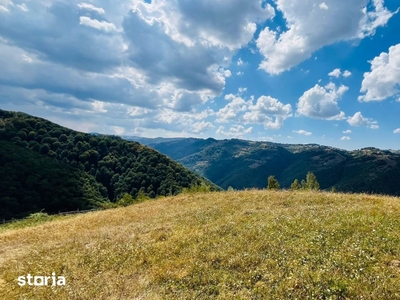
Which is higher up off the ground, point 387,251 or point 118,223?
point 387,251

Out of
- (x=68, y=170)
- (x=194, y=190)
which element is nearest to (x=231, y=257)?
(x=194, y=190)

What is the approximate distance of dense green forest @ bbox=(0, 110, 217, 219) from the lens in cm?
8900

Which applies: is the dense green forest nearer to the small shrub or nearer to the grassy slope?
the small shrub

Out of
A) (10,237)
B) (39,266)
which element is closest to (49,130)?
(10,237)

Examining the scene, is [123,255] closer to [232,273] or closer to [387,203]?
[232,273]

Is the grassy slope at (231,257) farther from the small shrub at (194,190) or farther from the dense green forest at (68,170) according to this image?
the dense green forest at (68,170)

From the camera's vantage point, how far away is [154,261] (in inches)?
456

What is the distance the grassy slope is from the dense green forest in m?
75.0

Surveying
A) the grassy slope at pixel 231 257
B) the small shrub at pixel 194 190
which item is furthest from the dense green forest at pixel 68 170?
the grassy slope at pixel 231 257

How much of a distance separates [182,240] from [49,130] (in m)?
177

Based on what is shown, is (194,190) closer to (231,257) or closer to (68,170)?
(231,257)

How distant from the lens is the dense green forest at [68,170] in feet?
292

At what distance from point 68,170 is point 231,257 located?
433ft

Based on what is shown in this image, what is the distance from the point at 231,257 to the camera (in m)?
10.8
